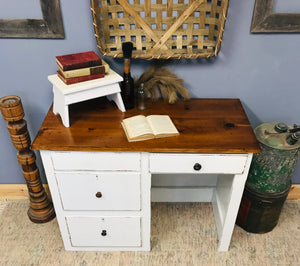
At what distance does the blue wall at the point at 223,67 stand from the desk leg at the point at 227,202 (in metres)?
0.45

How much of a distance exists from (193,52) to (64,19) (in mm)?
693

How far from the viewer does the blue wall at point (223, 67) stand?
1.67 metres

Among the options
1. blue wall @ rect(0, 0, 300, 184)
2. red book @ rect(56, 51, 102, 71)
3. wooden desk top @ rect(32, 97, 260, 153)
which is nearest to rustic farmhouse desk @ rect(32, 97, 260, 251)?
wooden desk top @ rect(32, 97, 260, 153)

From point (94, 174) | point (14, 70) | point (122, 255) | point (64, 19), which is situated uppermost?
point (64, 19)

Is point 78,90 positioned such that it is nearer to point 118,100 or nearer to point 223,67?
point 118,100

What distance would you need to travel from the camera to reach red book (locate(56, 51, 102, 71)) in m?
1.48

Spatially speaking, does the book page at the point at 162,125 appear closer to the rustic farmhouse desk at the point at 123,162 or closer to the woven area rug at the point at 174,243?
the rustic farmhouse desk at the point at 123,162

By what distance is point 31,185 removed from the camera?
198 cm

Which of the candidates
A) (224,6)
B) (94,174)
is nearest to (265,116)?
(224,6)

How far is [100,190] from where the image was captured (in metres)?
1.62

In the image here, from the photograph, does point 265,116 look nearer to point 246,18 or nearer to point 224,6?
point 246,18

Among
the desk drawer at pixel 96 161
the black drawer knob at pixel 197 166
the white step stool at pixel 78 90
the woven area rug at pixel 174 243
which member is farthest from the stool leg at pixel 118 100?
the woven area rug at pixel 174 243

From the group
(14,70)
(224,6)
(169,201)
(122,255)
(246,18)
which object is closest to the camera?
(224,6)

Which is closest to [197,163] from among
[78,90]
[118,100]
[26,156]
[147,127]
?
[147,127]
